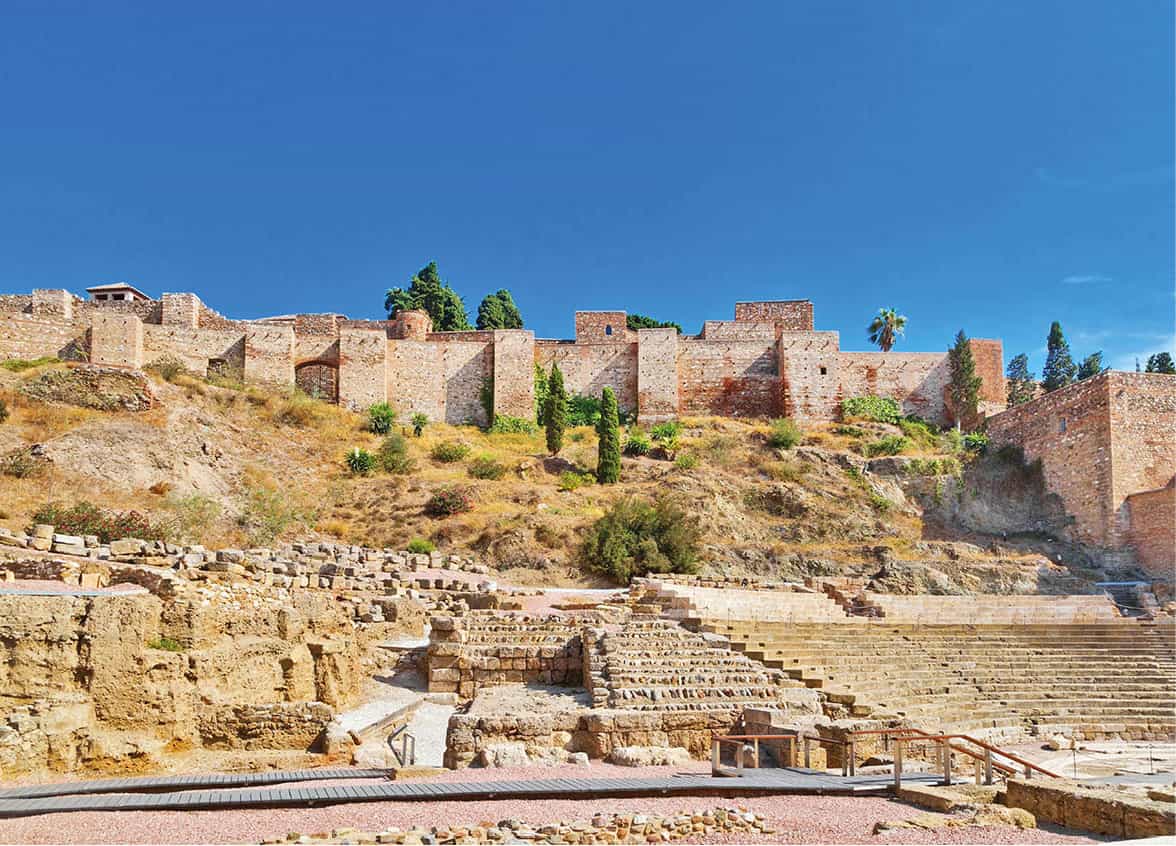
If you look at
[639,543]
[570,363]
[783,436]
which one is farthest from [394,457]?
[783,436]

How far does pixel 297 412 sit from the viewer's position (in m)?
33.2

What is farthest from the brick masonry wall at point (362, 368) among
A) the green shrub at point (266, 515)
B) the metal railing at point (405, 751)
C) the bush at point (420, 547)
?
the metal railing at point (405, 751)

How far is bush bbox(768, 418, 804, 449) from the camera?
1351 inches

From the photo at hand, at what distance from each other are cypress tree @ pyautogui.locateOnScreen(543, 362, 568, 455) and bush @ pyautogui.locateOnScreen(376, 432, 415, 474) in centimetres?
525

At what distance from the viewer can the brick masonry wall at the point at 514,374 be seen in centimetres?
3769

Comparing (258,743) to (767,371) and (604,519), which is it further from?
(767,371)

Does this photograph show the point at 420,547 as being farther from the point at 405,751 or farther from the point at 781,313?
the point at 781,313

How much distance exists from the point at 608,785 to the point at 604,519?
17.2m

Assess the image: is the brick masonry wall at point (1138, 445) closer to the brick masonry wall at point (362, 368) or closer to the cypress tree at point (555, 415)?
the cypress tree at point (555, 415)

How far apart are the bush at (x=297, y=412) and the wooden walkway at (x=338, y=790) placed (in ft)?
87.2

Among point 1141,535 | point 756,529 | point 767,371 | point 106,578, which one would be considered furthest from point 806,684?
point 767,371

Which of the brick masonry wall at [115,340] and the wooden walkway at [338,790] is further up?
the brick masonry wall at [115,340]

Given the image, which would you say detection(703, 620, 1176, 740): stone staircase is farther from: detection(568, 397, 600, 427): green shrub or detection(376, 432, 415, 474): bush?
detection(568, 397, 600, 427): green shrub

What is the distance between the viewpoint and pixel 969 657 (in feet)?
53.1
